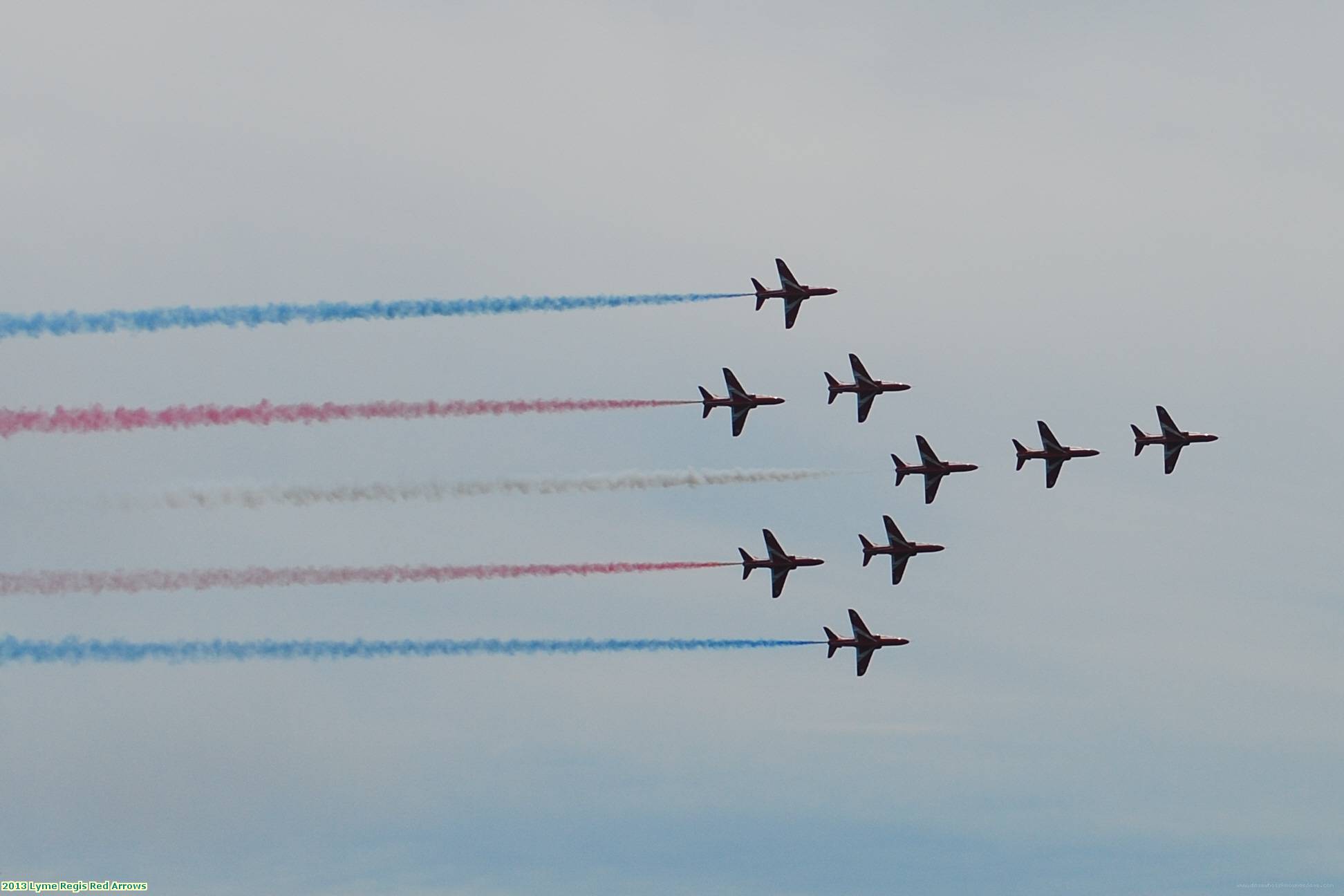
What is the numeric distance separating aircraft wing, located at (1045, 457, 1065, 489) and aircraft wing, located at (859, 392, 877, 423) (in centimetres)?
1149

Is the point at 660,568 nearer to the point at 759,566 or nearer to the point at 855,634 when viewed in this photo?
the point at 759,566

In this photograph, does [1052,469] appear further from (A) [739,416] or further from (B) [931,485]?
(A) [739,416]

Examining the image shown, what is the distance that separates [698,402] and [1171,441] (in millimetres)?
28103

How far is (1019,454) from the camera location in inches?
5054

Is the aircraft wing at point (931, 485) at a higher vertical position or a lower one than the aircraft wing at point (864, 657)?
higher

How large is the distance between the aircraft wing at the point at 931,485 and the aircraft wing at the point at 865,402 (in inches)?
193

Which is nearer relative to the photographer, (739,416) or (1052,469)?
(739,416)

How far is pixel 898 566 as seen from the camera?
127000mm

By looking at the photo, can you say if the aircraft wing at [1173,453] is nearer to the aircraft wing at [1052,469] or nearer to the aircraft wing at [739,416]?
the aircraft wing at [1052,469]

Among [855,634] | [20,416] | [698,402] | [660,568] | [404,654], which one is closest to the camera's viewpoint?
[20,416]

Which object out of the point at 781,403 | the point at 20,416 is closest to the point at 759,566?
the point at 781,403

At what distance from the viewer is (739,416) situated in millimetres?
120000

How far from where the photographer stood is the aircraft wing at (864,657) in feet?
415

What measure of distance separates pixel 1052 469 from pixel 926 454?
8.03 meters
